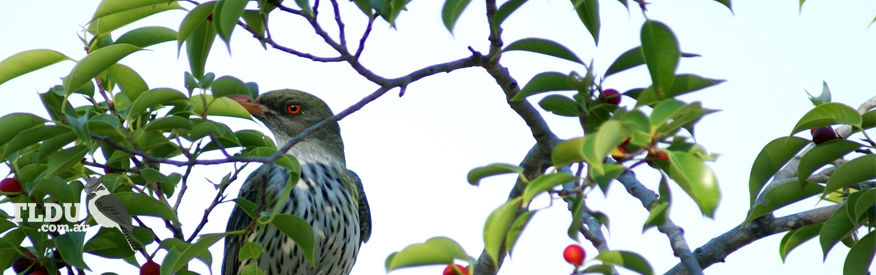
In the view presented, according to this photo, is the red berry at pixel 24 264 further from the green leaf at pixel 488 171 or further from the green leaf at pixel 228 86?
the green leaf at pixel 488 171

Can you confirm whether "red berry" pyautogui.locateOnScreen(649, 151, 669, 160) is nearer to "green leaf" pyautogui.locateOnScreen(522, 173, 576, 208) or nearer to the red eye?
"green leaf" pyautogui.locateOnScreen(522, 173, 576, 208)

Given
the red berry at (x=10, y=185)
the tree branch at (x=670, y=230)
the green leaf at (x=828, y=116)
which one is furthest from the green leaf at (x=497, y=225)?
the red berry at (x=10, y=185)

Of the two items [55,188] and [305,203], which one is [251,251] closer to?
[55,188]

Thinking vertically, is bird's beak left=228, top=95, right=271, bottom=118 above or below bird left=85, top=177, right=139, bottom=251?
below

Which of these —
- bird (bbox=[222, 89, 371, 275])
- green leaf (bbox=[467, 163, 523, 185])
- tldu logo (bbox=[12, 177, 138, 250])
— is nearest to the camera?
green leaf (bbox=[467, 163, 523, 185])

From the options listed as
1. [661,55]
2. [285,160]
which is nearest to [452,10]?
[661,55]

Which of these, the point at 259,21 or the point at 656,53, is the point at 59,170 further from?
the point at 656,53

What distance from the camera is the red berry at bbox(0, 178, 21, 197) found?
380 centimetres

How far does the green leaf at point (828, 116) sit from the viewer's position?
3096mm

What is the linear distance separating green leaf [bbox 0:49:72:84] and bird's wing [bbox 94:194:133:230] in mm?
517

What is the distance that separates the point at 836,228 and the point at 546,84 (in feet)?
4.10

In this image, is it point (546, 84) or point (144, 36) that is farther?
point (144, 36)

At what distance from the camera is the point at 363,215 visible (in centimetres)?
652

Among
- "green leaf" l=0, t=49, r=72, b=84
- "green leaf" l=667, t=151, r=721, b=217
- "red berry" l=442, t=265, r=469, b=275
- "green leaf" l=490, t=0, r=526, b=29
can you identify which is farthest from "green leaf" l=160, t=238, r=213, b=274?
"green leaf" l=667, t=151, r=721, b=217
